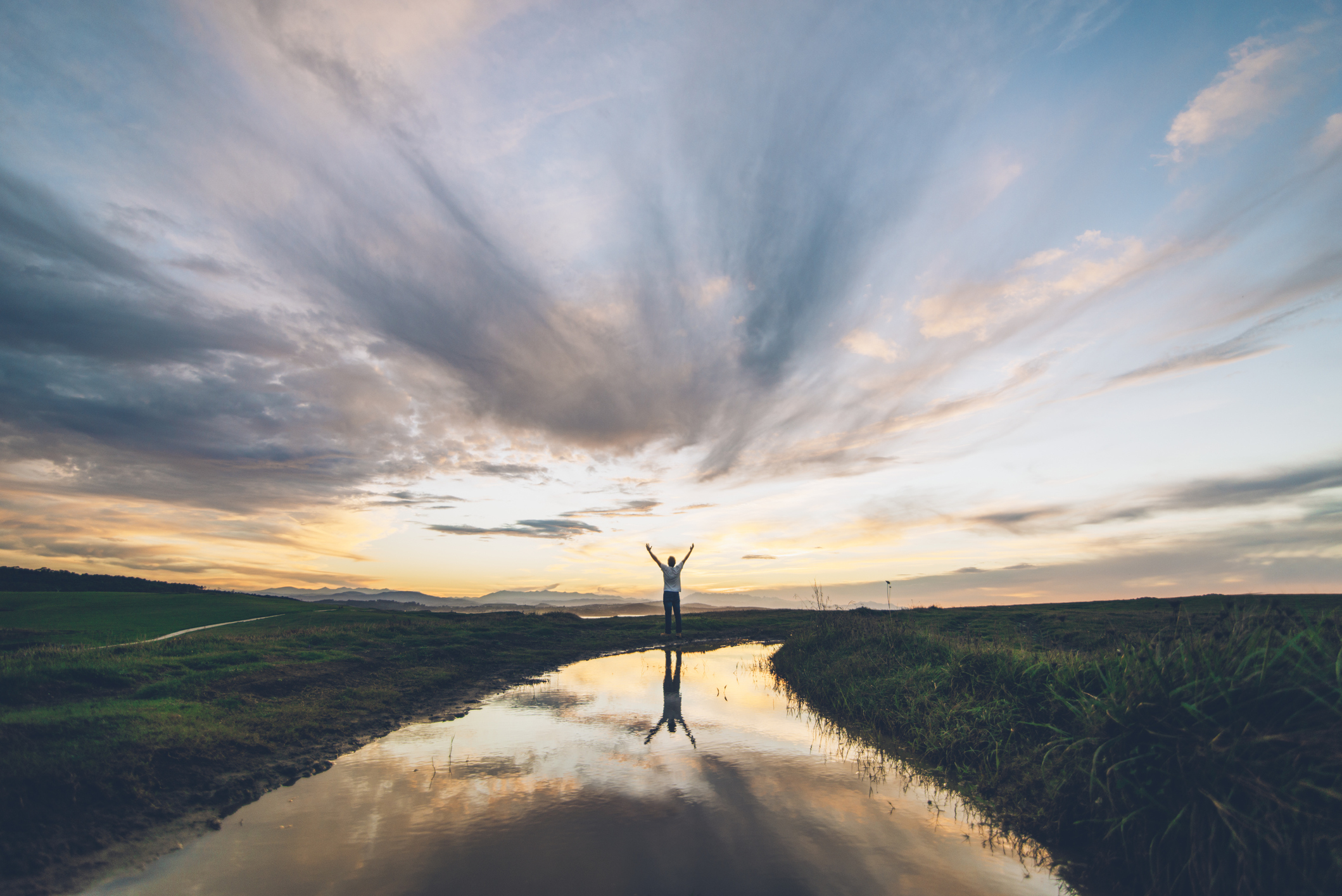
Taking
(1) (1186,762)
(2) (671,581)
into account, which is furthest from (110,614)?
(1) (1186,762)

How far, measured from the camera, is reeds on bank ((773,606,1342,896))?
4.44m

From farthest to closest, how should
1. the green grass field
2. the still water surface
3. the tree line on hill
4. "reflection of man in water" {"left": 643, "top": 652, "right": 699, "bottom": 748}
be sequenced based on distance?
the tree line on hill, the green grass field, "reflection of man in water" {"left": 643, "top": 652, "right": 699, "bottom": 748}, the still water surface

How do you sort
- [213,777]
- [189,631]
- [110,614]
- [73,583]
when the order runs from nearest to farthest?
[213,777], [189,631], [110,614], [73,583]

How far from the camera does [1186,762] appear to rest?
16.7ft

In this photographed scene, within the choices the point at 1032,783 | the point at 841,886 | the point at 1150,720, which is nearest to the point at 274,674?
the point at 841,886

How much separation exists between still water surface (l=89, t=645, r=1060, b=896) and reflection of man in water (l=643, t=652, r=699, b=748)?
20 cm

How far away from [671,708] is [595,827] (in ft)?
23.5

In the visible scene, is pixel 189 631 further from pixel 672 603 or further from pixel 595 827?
pixel 595 827

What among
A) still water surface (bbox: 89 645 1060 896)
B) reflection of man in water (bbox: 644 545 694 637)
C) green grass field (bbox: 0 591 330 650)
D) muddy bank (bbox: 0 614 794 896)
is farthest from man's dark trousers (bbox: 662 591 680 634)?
green grass field (bbox: 0 591 330 650)

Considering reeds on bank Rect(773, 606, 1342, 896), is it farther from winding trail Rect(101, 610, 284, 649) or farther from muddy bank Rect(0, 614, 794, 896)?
winding trail Rect(101, 610, 284, 649)

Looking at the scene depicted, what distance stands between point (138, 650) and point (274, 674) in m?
4.58

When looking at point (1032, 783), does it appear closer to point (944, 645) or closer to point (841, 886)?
point (841, 886)

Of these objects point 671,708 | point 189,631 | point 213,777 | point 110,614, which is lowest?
point 671,708

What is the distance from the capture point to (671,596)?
27.6 metres
